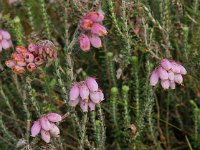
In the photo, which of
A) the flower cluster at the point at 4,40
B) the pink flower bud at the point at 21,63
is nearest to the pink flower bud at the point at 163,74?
the pink flower bud at the point at 21,63

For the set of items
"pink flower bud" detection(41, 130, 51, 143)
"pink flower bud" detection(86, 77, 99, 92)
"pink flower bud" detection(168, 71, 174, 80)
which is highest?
"pink flower bud" detection(168, 71, 174, 80)

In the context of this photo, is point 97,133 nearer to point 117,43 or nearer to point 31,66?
point 31,66

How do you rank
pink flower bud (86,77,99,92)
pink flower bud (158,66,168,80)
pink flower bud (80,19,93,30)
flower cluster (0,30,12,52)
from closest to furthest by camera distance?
pink flower bud (80,19,93,30) < pink flower bud (86,77,99,92) < pink flower bud (158,66,168,80) < flower cluster (0,30,12,52)

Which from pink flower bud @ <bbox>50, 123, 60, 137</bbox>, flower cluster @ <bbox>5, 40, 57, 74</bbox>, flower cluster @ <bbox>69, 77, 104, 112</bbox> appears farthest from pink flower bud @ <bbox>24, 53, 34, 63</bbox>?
pink flower bud @ <bbox>50, 123, 60, 137</bbox>

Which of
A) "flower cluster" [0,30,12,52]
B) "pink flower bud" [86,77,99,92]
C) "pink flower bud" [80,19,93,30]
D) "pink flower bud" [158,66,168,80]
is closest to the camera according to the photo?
"pink flower bud" [80,19,93,30]

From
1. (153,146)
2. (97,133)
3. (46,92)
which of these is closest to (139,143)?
(153,146)

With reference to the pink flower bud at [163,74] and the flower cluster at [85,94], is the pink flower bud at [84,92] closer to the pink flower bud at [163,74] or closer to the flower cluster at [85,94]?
the flower cluster at [85,94]

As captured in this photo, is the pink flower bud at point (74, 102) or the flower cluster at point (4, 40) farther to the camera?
the flower cluster at point (4, 40)

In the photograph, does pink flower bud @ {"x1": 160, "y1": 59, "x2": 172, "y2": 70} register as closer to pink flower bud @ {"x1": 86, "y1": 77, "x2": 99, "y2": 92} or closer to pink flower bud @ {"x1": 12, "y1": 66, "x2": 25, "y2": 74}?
pink flower bud @ {"x1": 86, "y1": 77, "x2": 99, "y2": 92}

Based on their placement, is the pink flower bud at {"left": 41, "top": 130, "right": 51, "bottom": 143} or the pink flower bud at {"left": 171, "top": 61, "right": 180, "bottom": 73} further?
the pink flower bud at {"left": 171, "top": 61, "right": 180, "bottom": 73}
